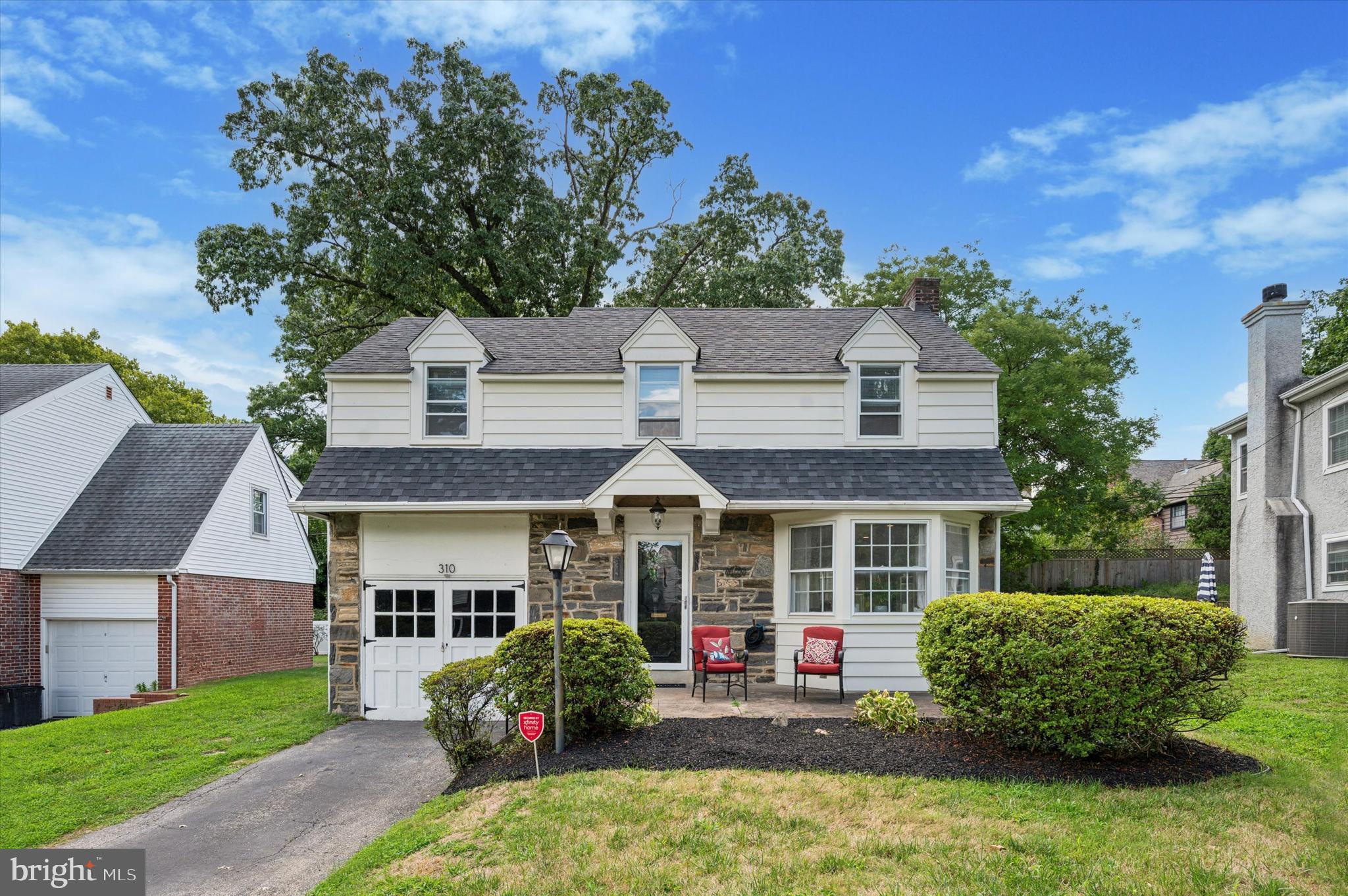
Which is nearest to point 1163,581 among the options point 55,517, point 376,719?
point 376,719

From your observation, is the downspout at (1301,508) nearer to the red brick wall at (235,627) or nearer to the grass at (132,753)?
the grass at (132,753)

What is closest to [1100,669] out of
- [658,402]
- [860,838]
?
[860,838]

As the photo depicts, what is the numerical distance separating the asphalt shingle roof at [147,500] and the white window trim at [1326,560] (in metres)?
23.4

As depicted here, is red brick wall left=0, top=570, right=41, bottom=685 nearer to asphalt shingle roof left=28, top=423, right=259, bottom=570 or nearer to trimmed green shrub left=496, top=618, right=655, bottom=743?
asphalt shingle roof left=28, top=423, right=259, bottom=570

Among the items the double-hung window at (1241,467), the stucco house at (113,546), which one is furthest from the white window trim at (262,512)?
the double-hung window at (1241,467)

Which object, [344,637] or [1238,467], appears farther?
[1238,467]

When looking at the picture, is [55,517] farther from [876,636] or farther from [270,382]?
[876,636]

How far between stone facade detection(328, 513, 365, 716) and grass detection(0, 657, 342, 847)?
309mm

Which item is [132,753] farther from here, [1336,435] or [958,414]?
[1336,435]

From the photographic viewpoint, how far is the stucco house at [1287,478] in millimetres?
15727

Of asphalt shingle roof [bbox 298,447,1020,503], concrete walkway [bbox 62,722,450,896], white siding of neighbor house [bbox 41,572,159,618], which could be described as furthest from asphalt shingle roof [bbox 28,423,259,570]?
concrete walkway [bbox 62,722,450,896]

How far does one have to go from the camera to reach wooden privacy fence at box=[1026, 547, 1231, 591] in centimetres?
2475

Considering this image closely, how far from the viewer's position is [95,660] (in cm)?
1800

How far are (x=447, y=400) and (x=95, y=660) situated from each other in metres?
11.8
